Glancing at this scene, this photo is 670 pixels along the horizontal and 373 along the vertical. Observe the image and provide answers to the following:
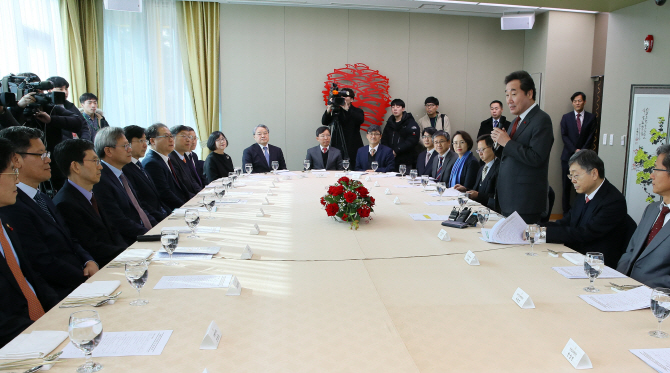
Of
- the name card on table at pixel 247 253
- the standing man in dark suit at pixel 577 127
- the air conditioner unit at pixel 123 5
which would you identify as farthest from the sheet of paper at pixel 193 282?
the standing man in dark suit at pixel 577 127

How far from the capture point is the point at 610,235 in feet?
9.12

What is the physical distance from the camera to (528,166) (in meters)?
3.43

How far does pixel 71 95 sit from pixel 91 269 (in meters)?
4.98

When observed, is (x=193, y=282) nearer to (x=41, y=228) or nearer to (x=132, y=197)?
(x=41, y=228)

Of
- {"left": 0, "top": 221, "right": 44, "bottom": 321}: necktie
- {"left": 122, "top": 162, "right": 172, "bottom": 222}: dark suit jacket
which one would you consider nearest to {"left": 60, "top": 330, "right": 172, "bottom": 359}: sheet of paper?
{"left": 0, "top": 221, "right": 44, "bottom": 321}: necktie

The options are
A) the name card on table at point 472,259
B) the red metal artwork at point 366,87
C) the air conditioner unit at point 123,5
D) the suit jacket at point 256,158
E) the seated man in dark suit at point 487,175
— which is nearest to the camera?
the name card on table at point 472,259

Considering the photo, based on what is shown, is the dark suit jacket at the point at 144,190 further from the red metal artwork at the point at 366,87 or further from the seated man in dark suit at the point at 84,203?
the red metal artwork at the point at 366,87

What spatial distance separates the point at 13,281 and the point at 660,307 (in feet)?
7.54

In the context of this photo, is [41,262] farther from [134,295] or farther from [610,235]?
[610,235]

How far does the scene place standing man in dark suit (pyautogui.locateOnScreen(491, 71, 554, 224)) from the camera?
331 centimetres

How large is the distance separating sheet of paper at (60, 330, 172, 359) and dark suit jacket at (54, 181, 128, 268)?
1.43 m

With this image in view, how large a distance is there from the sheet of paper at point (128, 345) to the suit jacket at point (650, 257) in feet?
6.83

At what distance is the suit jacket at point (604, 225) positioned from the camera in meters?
2.68

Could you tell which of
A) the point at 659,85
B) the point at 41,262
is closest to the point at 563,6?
the point at 659,85
